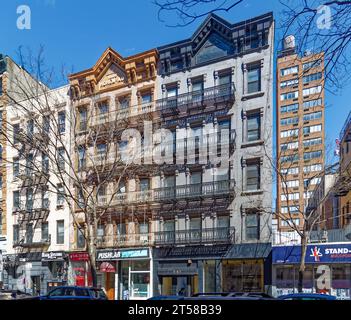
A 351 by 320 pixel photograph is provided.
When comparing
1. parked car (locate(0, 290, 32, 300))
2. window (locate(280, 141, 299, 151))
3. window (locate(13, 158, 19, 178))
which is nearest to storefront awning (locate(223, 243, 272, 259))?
window (locate(280, 141, 299, 151))

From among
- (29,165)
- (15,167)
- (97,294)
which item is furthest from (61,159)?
(97,294)

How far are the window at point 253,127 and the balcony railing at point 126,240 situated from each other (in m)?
0.68

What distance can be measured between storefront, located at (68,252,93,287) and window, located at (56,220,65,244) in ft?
0.39

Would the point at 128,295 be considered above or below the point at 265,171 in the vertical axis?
below

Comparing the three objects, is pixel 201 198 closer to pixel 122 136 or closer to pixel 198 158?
pixel 198 158

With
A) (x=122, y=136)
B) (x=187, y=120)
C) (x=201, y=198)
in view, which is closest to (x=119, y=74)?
(x=122, y=136)

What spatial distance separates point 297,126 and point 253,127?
259mm

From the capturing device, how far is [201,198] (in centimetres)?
158

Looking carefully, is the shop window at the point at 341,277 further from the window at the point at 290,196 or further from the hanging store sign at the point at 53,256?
the hanging store sign at the point at 53,256

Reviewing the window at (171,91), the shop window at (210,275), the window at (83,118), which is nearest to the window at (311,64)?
the window at (171,91)

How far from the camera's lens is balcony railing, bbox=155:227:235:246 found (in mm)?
1562

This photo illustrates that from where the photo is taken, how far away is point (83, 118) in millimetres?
1762

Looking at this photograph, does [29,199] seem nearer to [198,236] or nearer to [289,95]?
[198,236]
